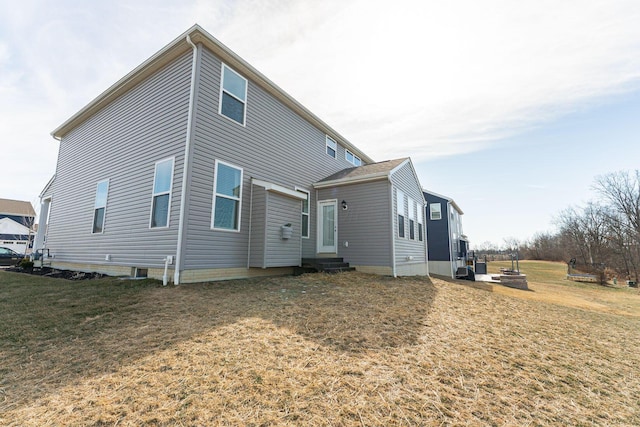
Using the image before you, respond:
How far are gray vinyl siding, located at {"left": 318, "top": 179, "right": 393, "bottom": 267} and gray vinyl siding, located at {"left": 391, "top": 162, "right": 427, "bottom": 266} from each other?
1.52 feet

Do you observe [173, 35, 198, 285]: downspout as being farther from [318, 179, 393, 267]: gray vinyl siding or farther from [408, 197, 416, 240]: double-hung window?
[408, 197, 416, 240]: double-hung window

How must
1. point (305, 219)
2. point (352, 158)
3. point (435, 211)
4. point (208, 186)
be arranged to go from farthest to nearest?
point (435, 211) → point (352, 158) → point (305, 219) → point (208, 186)

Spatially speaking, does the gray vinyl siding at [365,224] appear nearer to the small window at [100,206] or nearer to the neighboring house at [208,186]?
the neighboring house at [208,186]

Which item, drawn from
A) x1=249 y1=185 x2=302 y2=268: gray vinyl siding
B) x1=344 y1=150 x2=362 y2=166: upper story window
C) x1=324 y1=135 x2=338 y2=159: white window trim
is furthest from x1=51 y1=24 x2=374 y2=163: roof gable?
x1=249 y1=185 x2=302 y2=268: gray vinyl siding

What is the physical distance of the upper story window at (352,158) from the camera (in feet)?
45.0

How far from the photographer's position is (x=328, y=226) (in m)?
10.3

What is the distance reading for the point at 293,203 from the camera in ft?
28.1

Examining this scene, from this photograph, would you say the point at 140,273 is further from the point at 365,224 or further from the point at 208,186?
the point at 365,224

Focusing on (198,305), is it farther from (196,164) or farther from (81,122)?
(81,122)

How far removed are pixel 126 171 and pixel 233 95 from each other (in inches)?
165

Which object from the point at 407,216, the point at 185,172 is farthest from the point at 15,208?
the point at 407,216

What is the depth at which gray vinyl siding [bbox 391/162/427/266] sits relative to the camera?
966 centimetres

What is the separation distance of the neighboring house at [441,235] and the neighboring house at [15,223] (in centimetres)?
3728

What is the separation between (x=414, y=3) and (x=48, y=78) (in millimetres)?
12168
